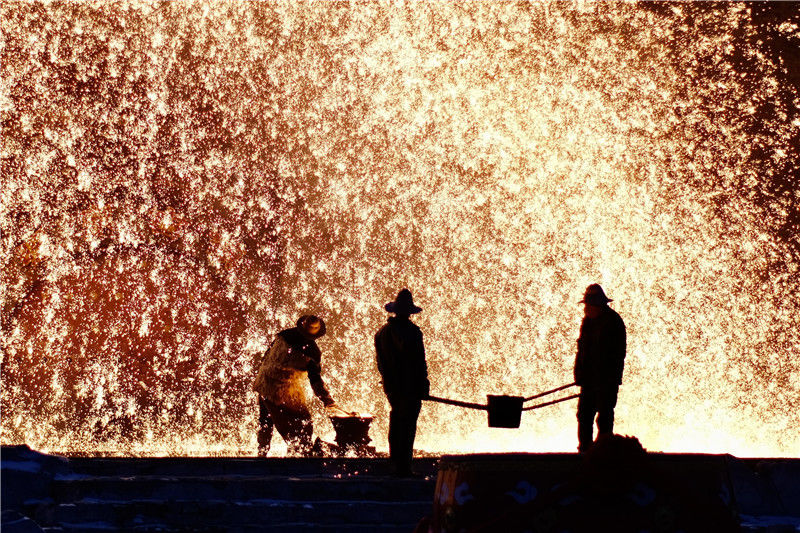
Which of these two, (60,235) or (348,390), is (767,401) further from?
(60,235)

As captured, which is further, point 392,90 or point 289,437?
point 392,90

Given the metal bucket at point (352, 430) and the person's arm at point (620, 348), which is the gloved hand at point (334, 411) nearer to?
the metal bucket at point (352, 430)

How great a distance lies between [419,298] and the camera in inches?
850

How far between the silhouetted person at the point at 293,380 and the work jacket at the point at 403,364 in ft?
3.97

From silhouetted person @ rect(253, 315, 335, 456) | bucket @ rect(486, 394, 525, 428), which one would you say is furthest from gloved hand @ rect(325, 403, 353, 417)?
bucket @ rect(486, 394, 525, 428)

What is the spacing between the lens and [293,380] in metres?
10.3

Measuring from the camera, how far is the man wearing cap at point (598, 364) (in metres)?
9.12

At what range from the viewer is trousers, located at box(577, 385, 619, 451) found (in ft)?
29.9

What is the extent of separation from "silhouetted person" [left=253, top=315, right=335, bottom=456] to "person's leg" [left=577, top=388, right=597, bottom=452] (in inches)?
82.1

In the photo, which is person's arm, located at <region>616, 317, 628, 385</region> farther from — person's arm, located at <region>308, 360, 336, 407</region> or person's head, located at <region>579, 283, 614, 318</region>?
person's arm, located at <region>308, 360, 336, 407</region>

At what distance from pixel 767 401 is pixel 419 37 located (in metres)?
8.59

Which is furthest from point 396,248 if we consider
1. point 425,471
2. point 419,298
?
point 425,471

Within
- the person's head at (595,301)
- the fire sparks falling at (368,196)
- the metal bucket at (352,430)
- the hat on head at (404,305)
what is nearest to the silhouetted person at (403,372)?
the hat on head at (404,305)

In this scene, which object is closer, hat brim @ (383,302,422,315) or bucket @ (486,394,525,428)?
bucket @ (486,394,525,428)
